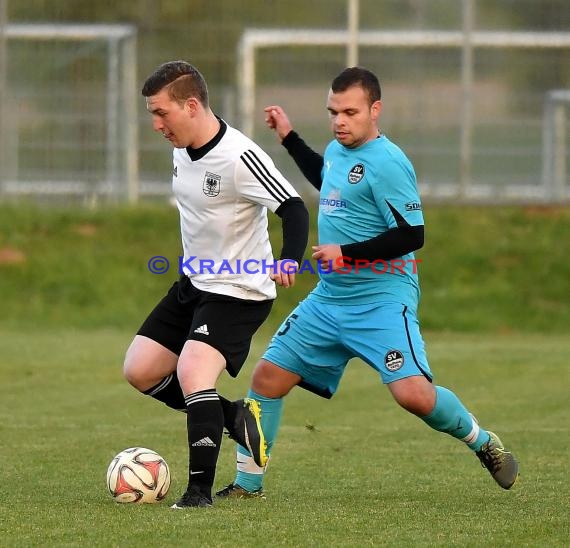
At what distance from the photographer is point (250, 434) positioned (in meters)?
6.83

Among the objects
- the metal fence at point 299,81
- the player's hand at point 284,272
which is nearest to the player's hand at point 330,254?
the player's hand at point 284,272

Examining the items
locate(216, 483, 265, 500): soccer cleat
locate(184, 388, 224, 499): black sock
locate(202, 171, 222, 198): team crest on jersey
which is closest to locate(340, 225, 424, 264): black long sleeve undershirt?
locate(202, 171, 222, 198): team crest on jersey

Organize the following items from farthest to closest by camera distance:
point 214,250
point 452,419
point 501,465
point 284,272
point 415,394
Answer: point 501,465 < point 452,419 < point 415,394 < point 214,250 < point 284,272

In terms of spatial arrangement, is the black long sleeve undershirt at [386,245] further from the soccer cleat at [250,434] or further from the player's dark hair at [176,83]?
the player's dark hair at [176,83]

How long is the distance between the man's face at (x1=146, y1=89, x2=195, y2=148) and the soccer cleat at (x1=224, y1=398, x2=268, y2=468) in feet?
4.69

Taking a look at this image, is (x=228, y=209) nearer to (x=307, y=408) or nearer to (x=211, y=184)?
(x=211, y=184)

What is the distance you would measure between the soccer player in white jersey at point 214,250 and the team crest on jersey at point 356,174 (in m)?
0.50

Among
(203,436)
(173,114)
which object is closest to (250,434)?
(203,436)

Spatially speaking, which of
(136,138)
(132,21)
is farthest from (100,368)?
(132,21)

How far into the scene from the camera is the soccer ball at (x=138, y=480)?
22.2 ft

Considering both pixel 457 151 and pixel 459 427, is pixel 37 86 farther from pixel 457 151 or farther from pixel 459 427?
pixel 459 427

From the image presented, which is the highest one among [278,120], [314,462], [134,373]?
[278,120]

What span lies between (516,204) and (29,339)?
8.76m

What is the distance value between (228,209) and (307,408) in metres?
5.15
